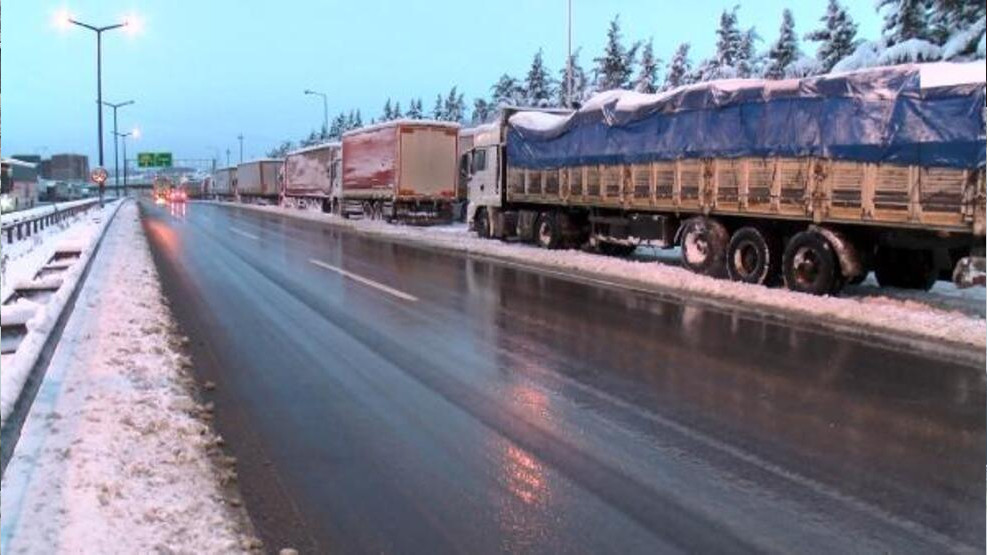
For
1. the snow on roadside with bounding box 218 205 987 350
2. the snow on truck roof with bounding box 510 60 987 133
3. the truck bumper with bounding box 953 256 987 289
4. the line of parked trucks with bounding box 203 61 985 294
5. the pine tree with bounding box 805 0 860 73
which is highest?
the pine tree with bounding box 805 0 860 73

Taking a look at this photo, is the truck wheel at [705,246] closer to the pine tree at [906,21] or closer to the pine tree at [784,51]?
the pine tree at [906,21]

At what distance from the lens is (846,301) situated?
1349cm

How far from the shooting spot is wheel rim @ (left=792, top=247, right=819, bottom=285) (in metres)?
14.7

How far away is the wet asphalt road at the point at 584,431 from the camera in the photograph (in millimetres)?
5078

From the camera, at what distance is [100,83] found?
154 ft

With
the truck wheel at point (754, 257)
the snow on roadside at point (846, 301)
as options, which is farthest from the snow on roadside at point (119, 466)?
the truck wheel at point (754, 257)

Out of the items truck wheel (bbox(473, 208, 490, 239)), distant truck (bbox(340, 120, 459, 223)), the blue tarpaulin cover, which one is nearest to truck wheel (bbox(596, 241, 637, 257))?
the blue tarpaulin cover

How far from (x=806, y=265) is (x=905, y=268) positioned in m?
1.93

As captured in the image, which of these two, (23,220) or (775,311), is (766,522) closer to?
(775,311)

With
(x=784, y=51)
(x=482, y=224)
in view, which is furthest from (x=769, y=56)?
(x=482, y=224)

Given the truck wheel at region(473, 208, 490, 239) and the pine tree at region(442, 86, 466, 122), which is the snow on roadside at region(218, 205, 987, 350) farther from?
the pine tree at region(442, 86, 466, 122)

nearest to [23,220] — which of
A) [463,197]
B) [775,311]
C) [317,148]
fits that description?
[463,197]

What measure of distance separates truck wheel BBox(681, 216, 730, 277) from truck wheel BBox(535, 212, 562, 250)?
5759 mm

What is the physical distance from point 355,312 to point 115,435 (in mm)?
6316
